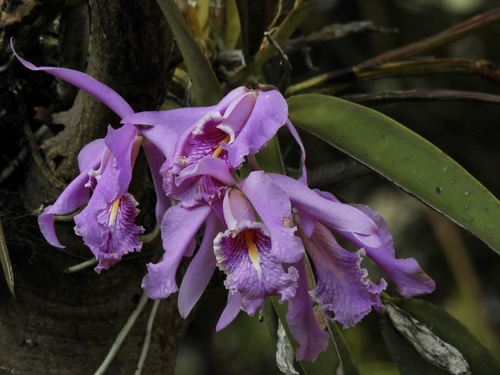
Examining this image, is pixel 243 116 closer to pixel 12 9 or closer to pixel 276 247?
pixel 276 247

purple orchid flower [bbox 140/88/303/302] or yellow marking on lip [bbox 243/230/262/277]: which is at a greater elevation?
purple orchid flower [bbox 140/88/303/302]

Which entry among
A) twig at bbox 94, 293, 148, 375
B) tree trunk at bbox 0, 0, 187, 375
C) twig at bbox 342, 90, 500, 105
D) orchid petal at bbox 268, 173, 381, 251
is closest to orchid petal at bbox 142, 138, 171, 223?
orchid petal at bbox 268, 173, 381, 251

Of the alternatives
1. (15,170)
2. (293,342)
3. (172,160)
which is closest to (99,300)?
(15,170)

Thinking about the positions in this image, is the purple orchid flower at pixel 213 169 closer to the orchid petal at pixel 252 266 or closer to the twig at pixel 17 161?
the orchid petal at pixel 252 266

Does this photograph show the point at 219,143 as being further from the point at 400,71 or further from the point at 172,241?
the point at 400,71

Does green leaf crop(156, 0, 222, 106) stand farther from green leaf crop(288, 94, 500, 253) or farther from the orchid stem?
the orchid stem

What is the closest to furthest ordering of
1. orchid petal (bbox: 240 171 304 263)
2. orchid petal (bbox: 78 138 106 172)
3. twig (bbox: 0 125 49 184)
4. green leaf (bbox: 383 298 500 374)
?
orchid petal (bbox: 240 171 304 263)
orchid petal (bbox: 78 138 106 172)
green leaf (bbox: 383 298 500 374)
twig (bbox: 0 125 49 184)

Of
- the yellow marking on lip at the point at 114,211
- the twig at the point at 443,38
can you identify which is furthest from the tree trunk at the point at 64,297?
the twig at the point at 443,38
